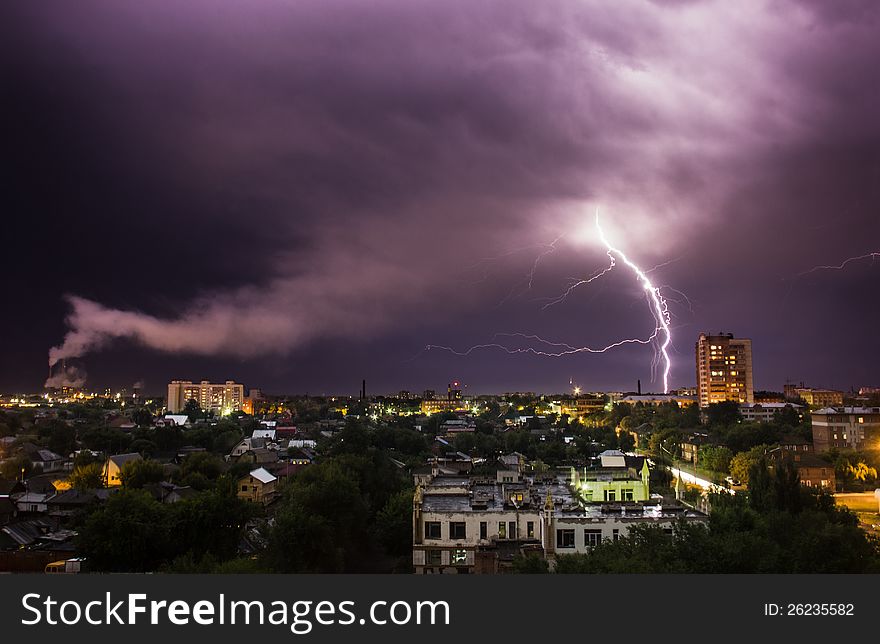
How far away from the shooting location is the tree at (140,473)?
1168 inches

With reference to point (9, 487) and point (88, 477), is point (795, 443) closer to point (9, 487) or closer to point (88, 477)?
point (88, 477)

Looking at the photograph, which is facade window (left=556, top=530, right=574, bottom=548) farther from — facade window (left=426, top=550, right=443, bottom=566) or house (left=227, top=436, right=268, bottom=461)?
house (left=227, top=436, right=268, bottom=461)

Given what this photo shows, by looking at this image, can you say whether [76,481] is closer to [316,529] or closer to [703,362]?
[316,529]

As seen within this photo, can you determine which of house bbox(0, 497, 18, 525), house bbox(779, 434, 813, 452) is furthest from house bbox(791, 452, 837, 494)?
house bbox(0, 497, 18, 525)

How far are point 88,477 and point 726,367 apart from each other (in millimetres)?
83646

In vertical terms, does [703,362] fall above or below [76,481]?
above

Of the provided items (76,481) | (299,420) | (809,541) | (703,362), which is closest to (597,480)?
(809,541)

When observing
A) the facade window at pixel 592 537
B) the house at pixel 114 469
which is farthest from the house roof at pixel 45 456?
the facade window at pixel 592 537

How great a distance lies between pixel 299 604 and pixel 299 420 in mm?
75215

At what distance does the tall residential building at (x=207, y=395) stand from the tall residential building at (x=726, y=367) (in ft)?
219

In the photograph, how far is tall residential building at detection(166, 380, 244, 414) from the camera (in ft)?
292

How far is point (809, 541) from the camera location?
523 inches

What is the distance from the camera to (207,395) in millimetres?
94000

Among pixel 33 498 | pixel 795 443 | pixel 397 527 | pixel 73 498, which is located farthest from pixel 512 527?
pixel 795 443
